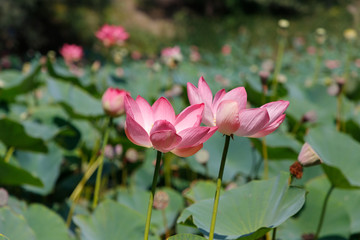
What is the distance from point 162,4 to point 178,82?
37.1 ft

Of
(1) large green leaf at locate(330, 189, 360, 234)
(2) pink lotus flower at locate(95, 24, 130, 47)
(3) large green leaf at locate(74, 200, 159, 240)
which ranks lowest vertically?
(3) large green leaf at locate(74, 200, 159, 240)

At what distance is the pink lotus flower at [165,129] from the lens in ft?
1.42

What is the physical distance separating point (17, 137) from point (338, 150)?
77 cm

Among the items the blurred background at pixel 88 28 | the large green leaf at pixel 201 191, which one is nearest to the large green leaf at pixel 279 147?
the large green leaf at pixel 201 191

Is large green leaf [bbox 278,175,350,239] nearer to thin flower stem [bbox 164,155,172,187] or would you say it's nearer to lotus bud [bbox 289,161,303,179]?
lotus bud [bbox 289,161,303,179]

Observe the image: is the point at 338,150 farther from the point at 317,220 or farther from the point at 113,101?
the point at 113,101

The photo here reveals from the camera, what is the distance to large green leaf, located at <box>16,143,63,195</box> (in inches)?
40.7

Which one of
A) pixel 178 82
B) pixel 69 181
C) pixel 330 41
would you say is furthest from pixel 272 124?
pixel 330 41

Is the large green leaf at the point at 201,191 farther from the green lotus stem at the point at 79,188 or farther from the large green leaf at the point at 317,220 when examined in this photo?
the green lotus stem at the point at 79,188

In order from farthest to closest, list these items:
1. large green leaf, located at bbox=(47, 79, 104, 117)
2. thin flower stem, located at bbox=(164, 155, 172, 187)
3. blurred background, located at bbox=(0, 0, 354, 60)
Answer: blurred background, located at bbox=(0, 0, 354, 60), large green leaf, located at bbox=(47, 79, 104, 117), thin flower stem, located at bbox=(164, 155, 172, 187)

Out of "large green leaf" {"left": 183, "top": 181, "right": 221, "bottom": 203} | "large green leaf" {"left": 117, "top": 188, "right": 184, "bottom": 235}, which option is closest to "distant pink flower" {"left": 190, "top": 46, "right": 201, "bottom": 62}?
"large green leaf" {"left": 117, "top": 188, "right": 184, "bottom": 235}

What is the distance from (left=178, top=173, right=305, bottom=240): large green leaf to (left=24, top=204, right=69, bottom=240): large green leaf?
0.28m

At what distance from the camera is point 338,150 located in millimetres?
873

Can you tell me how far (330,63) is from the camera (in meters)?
2.99
